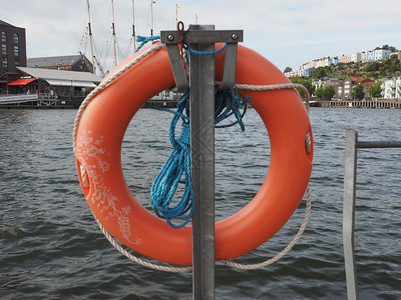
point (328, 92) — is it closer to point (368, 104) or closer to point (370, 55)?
point (368, 104)

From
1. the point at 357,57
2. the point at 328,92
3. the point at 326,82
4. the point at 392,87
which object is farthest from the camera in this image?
the point at 357,57

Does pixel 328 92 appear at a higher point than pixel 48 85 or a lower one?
higher

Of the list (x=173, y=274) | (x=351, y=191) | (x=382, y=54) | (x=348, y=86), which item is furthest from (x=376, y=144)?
(x=382, y=54)

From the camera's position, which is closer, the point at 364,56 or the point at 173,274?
the point at 173,274

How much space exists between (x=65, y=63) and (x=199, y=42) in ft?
207

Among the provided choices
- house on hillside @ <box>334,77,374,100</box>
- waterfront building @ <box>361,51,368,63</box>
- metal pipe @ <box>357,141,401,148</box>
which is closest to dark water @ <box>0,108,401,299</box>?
metal pipe @ <box>357,141,401,148</box>

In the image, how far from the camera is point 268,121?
196 cm

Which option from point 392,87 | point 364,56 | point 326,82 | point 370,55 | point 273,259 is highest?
point 364,56

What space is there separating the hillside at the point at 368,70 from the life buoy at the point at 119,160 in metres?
120

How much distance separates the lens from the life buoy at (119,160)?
1860 mm

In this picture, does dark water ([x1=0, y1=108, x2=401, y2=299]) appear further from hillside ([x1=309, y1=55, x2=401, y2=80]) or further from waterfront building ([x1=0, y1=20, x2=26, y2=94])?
hillside ([x1=309, y1=55, x2=401, y2=80])

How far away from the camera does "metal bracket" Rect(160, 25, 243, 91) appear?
1715 mm

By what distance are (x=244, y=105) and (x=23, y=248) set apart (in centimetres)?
350

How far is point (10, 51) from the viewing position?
48875mm
